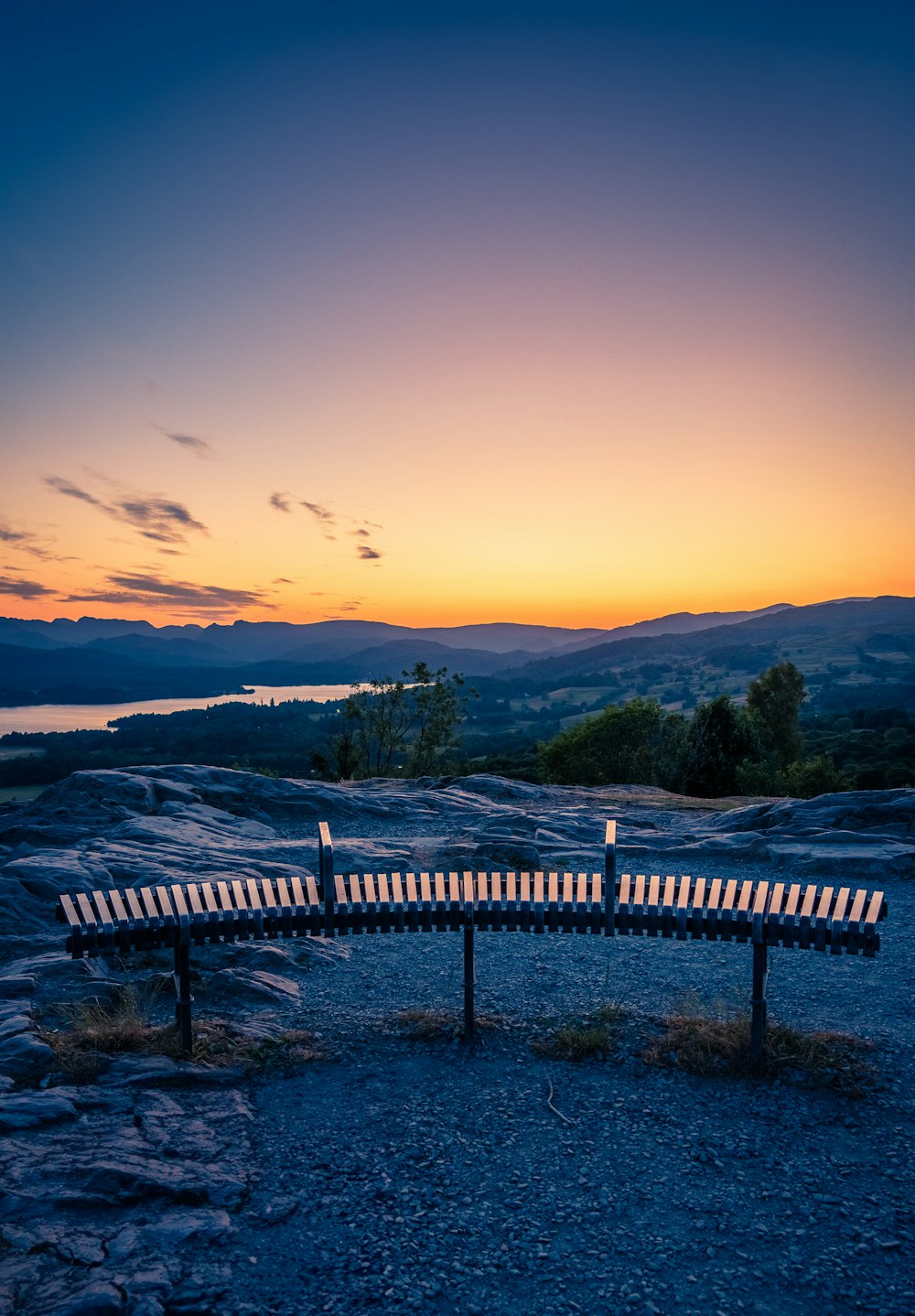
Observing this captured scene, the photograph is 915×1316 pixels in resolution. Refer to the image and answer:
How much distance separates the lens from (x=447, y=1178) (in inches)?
234

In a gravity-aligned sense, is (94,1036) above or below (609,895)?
below

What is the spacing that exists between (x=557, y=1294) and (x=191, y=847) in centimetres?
1180

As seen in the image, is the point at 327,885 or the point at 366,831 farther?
the point at 366,831

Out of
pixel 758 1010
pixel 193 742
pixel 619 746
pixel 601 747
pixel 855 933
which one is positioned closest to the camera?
pixel 855 933

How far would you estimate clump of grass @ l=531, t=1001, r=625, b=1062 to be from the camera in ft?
25.8

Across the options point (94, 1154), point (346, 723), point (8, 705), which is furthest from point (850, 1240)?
point (8, 705)

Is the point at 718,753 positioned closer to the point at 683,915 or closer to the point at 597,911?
the point at 683,915

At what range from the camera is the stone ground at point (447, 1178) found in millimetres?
4773

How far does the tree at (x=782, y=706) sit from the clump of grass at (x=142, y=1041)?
62.2 metres

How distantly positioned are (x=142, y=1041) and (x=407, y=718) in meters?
40.3

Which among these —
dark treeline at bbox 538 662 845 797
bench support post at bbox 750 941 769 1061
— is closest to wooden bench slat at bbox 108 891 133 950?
bench support post at bbox 750 941 769 1061

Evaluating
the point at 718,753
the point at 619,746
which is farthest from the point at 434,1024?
the point at 619,746

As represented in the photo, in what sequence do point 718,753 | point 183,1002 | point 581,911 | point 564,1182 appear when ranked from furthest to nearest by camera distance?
point 718,753
point 581,911
point 183,1002
point 564,1182

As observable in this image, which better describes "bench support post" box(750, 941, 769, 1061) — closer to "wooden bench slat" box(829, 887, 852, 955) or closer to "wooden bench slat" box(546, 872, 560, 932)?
"wooden bench slat" box(829, 887, 852, 955)
